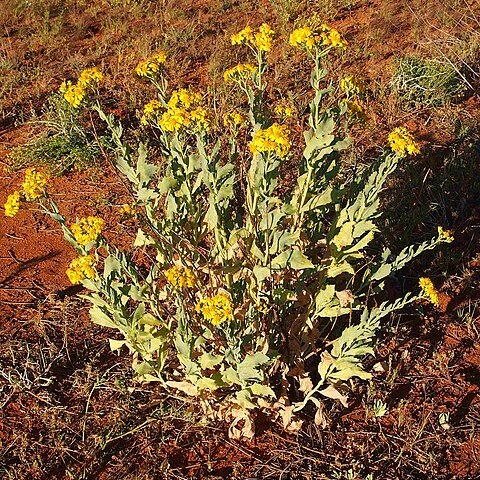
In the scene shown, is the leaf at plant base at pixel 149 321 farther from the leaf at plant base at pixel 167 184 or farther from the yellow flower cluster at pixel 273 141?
the yellow flower cluster at pixel 273 141

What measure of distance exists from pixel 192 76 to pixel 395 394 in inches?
161

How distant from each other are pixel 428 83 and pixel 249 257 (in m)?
3.53

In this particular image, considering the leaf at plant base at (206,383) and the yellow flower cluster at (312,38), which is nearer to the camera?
the yellow flower cluster at (312,38)

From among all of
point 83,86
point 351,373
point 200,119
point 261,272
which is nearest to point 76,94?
point 83,86

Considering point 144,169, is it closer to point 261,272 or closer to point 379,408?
point 261,272

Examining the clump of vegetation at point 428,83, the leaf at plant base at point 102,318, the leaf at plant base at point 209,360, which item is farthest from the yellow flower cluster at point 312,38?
the clump of vegetation at point 428,83

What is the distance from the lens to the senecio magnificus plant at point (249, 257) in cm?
234

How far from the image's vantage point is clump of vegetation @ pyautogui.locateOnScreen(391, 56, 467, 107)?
17.4 feet

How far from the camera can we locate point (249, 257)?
271 centimetres

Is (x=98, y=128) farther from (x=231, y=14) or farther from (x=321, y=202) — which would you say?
(x=321, y=202)

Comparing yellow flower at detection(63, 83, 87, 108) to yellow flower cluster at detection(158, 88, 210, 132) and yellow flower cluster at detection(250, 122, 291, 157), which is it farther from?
yellow flower cluster at detection(250, 122, 291, 157)

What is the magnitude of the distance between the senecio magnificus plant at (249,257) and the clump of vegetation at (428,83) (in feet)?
9.60

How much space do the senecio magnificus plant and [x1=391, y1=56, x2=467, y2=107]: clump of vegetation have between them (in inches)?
115

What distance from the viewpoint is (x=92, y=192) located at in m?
4.63
